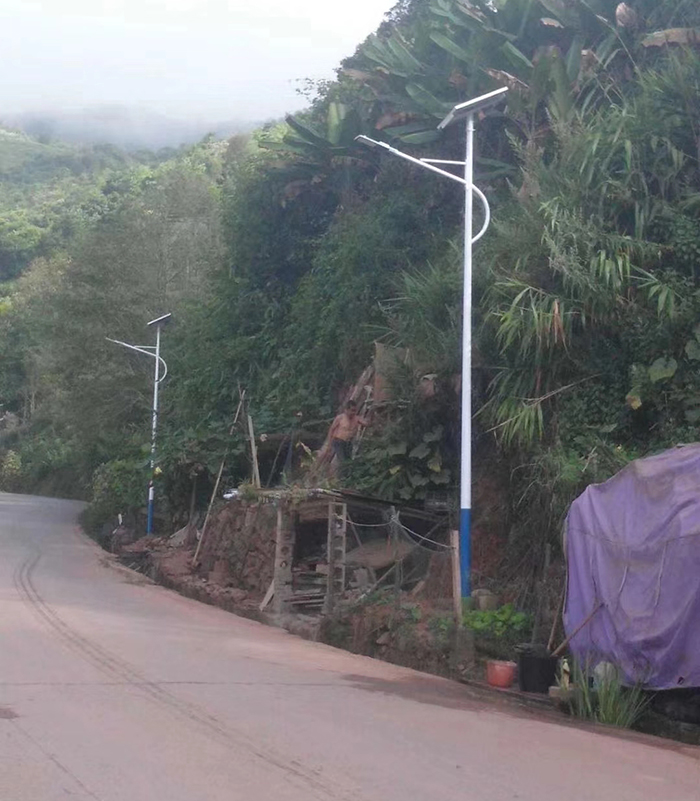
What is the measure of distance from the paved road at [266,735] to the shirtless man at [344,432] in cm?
634

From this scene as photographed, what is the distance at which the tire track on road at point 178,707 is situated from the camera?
7112 mm

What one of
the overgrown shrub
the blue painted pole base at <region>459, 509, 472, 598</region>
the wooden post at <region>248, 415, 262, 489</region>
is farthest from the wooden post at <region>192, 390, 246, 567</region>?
the overgrown shrub

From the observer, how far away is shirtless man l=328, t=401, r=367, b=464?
2131 cm

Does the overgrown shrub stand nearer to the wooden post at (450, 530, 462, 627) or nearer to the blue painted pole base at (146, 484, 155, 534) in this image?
the wooden post at (450, 530, 462, 627)

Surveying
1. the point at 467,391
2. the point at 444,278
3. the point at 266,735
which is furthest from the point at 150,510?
the point at 266,735

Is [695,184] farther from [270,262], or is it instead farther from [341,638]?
[270,262]

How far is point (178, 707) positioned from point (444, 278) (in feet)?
39.5

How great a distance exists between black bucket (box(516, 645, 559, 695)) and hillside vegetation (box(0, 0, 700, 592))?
2.81 metres

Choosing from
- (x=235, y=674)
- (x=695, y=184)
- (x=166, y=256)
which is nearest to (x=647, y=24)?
(x=695, y=184)

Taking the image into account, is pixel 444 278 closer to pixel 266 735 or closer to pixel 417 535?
pixel 417 535

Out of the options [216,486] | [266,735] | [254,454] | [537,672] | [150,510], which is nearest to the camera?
[266,735]

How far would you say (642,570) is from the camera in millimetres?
11234

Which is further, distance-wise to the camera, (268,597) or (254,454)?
(254,454)

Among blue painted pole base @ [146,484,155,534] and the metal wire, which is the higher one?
the metal wire
